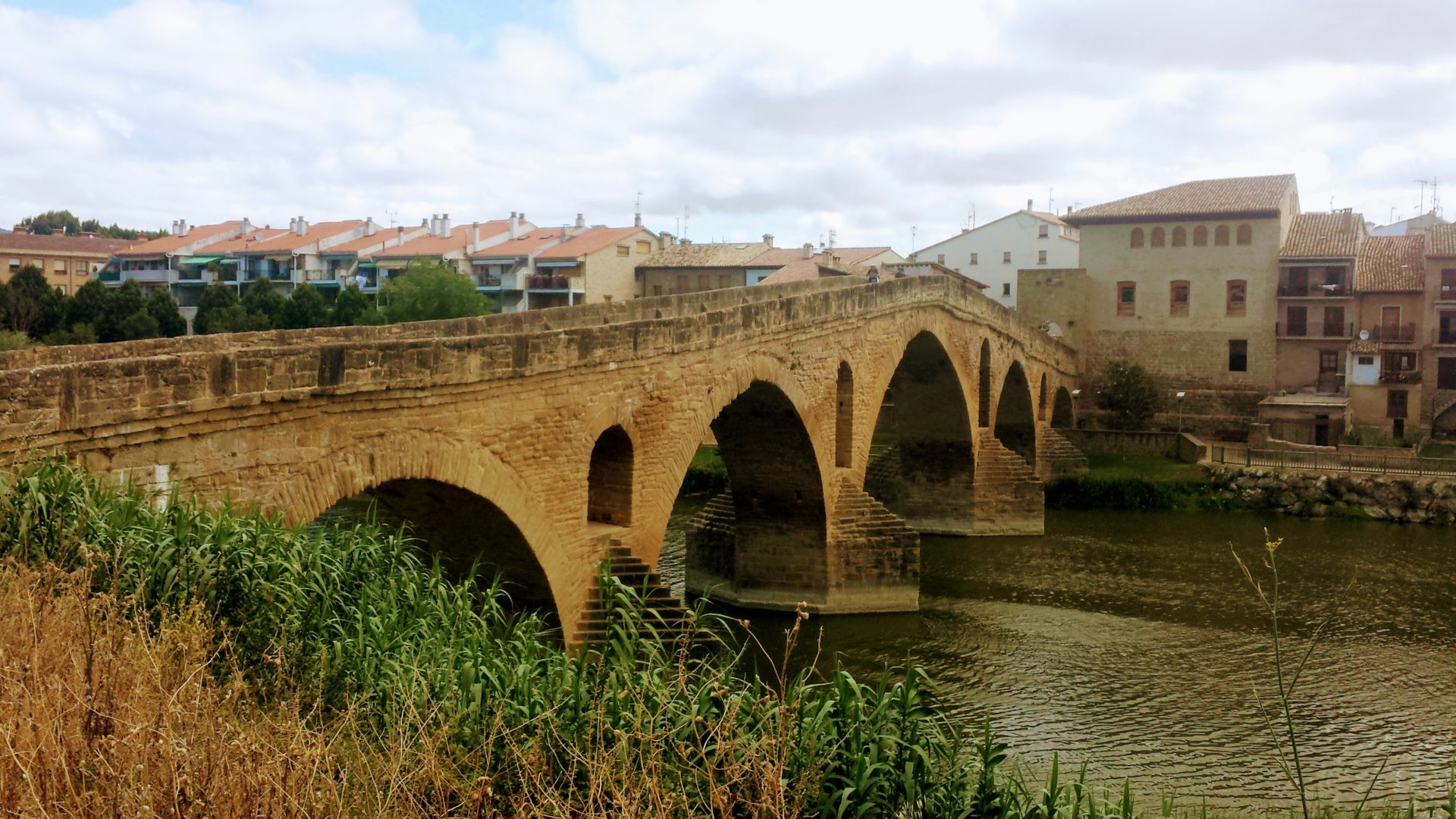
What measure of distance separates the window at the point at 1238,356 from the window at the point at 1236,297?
36.2 inches

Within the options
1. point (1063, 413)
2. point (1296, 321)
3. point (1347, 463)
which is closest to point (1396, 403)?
point (1296, 321)

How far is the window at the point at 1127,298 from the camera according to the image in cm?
4497

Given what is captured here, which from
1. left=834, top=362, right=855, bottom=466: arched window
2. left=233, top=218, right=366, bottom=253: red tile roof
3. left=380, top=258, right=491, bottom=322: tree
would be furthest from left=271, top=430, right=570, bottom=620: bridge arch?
left=233, top=218, right=366, bottom=253: red tile roof

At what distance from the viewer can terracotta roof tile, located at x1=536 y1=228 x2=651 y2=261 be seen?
53.4m

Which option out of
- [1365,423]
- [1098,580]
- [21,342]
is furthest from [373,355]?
[1365,423]

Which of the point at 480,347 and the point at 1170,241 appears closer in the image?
the point at 480,347

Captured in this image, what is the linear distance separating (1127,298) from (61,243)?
161 feet

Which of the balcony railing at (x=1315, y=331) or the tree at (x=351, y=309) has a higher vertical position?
the tree at (x=351, y=309)

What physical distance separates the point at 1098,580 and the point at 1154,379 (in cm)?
2218

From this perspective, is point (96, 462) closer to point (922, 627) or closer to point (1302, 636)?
point (922, 627)

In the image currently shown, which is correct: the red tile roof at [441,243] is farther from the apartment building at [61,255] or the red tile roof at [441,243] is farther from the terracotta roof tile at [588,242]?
the apartment building at [61,255]

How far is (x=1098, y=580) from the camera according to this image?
2380 cm

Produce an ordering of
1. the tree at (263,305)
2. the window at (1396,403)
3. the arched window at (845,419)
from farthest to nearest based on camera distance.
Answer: the tree at (263,305) → the window at (1396,403) → the arched window at (845,419)

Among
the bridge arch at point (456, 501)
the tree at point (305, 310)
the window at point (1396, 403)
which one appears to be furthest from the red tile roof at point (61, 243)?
the window at point (1396, 403)
